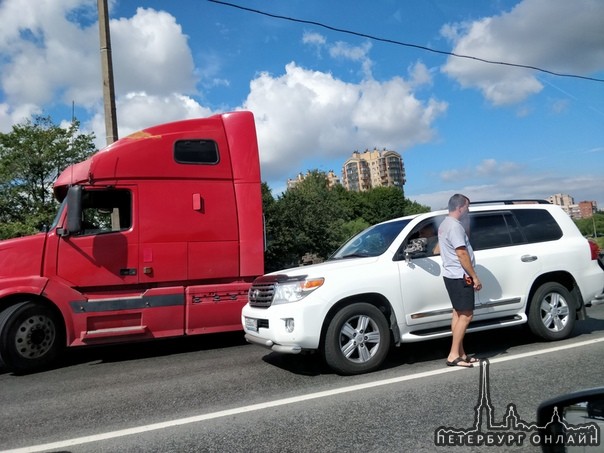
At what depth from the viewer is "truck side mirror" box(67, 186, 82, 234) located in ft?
21.9

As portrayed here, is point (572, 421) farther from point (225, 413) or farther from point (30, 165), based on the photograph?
point (30, 165)

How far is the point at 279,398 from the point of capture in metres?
4.66

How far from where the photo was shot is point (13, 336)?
6332 millimetres

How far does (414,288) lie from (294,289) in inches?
54.6

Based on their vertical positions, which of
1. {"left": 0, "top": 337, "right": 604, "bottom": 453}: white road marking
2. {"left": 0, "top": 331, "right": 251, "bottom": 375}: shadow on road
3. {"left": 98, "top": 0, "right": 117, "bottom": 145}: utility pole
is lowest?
{"left": 0, "top": 337, "right": 604, "bottom": 453}: white road marking

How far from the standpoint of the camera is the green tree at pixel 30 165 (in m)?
25.5

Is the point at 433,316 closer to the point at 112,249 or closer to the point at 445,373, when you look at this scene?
the point at 445,373

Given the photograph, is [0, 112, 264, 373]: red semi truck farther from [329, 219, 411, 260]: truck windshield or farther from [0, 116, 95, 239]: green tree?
[0, 116, 95, 239]: green tree

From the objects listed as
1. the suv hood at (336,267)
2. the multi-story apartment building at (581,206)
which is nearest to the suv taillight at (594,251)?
the suv hood at (336,267)

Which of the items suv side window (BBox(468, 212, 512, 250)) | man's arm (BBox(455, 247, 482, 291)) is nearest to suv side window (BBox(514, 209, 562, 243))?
suv side window (BBox(468, 212, 512, 250))

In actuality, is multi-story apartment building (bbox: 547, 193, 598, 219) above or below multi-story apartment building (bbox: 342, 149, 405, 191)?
below

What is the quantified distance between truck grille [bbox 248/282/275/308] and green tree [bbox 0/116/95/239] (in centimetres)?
2217

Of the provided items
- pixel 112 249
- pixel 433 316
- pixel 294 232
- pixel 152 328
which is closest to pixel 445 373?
pixel 433 316

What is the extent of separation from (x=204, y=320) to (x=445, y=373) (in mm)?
3529
